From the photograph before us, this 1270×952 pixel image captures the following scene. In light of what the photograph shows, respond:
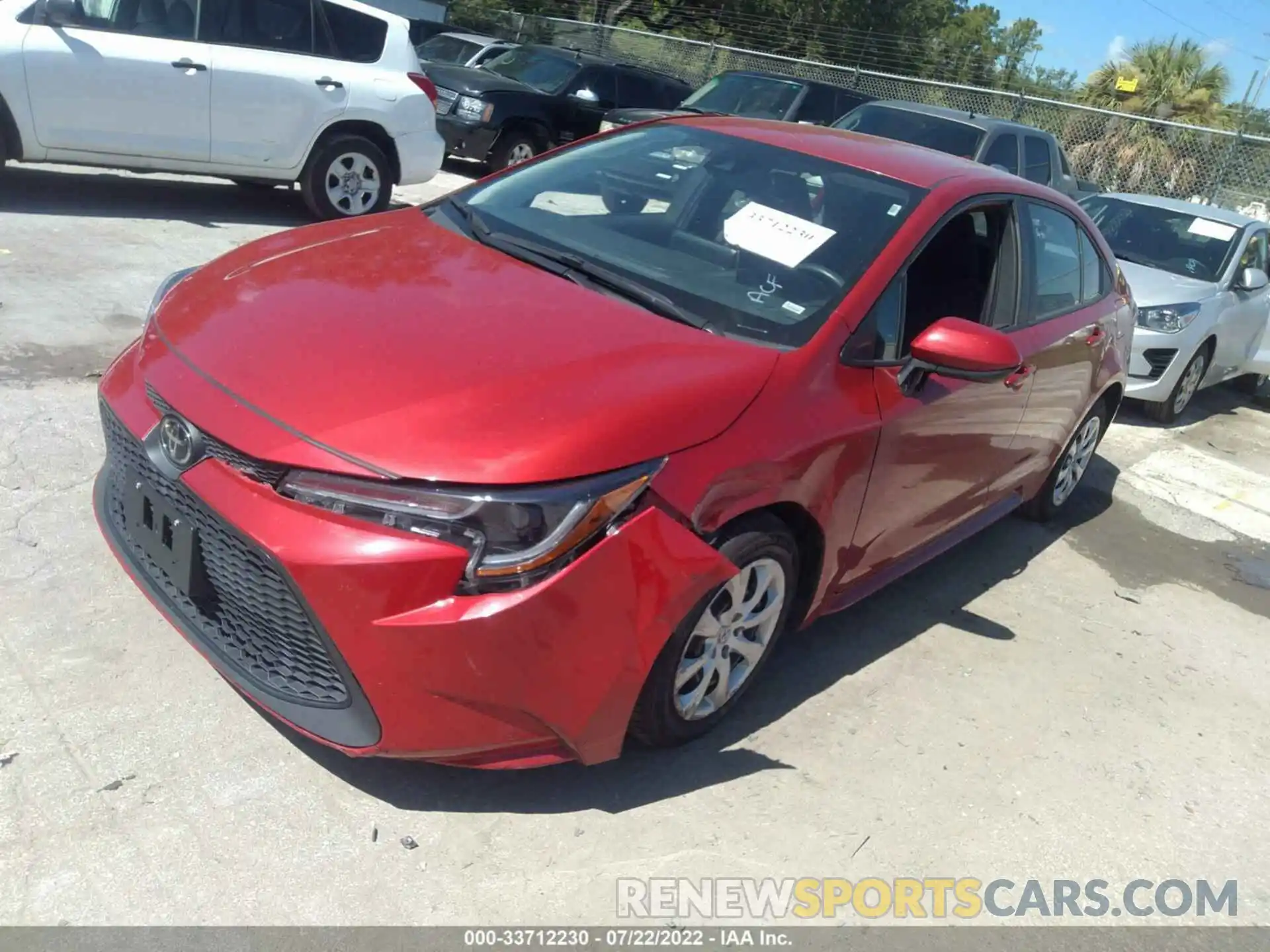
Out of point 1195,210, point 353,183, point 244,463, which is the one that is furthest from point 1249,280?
point 244,463

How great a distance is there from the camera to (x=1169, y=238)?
8.95 meters

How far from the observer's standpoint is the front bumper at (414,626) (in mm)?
2484

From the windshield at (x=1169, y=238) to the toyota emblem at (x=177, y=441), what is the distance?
25.4ft

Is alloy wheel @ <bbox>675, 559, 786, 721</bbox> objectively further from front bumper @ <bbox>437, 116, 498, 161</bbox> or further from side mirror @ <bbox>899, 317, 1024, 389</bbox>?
front bumper @ <bbox>437, 116, 498, 161</bbox>

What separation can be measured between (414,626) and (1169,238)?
27.1ft

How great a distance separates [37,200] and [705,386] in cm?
669

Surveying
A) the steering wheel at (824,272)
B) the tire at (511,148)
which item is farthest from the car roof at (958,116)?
the steering wheel at (824,272)

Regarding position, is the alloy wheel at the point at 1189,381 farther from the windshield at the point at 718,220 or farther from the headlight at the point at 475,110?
the headlight at the point at 475,110

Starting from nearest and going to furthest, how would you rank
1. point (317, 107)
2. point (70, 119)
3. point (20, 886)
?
1. point (20, 886)
2. point (70, 119)
3. point (317, 107)

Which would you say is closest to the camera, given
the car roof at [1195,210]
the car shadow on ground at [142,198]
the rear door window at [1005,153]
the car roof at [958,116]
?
→ the car shadow on ground at [142,198]

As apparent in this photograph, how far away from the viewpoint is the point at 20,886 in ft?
8.06

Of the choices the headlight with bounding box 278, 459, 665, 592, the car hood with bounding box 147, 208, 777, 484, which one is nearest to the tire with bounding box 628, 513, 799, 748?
the car hood with bounding box 147, 208, 777, 484

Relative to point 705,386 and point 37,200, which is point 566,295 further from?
point 37,200
